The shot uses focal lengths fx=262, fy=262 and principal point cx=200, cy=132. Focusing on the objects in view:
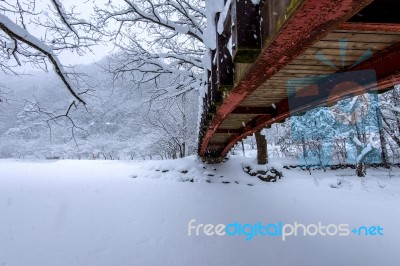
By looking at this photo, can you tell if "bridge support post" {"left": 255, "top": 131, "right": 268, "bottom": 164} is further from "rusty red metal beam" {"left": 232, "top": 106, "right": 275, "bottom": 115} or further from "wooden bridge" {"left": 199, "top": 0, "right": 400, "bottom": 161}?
"wooden bridge" {"left": 199, "top": 0, "right": 400, "bottom": 161}

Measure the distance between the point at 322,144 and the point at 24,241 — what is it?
2035 cm

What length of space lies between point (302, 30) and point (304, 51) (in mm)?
424

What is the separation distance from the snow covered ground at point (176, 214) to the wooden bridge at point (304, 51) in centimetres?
Answer: 376

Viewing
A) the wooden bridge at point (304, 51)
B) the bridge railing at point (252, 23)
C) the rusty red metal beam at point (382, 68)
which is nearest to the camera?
the wooden bridge at point (304, 51)

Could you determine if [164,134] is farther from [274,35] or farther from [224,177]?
[274,35]

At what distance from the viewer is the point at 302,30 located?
5.10 feet

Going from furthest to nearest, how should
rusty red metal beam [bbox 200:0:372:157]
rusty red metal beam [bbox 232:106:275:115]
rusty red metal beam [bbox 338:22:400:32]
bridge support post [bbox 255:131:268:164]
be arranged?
1. bridge support post [bbox 255:131:268:164]
2. rusty red metal beam [bbox 232:106:275:115]
3. rusty red metal beam [bbox 338:22:400:32]
4. rusty red metal beam [bbox 200:0:372:157]

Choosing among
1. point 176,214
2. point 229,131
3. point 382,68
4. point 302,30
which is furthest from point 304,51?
point 176,214

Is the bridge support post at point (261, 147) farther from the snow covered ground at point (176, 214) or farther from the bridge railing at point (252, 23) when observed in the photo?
the bridge railing at point (252, 23)

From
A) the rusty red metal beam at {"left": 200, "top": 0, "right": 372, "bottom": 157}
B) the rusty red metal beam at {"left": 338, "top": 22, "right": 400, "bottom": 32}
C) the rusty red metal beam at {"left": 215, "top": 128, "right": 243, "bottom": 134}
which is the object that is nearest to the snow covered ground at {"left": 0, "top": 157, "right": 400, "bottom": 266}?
the rusty red metal beam at {"left": 215, "top": 128, "right": 243, "bottom": 134}

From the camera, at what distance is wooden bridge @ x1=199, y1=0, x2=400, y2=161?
4.90 ft

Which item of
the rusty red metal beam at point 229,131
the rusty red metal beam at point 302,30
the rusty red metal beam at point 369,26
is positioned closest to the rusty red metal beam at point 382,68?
the rusty red metal beam at point 369,26

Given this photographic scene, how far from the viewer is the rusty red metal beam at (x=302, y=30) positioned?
4.14ft

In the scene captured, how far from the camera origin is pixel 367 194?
41.6ft
